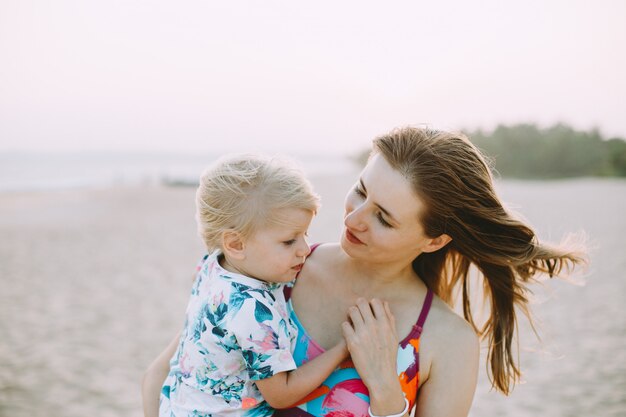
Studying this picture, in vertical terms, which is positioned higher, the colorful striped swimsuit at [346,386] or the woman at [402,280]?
the woman at [402,280]

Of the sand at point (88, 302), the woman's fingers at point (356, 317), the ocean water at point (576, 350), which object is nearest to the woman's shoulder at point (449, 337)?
the woman's fingers at point (356, 317)

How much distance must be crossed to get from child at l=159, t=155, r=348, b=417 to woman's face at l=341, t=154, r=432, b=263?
8.1 inches

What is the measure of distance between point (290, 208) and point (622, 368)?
20.0 ft

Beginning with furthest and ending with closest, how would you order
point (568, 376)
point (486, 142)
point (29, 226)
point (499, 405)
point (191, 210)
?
point (486, 142) < point (191, 210) < point (29, 226) < point (568, 376) < point (499, 405)

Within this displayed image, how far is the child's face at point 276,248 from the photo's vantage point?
207 cm

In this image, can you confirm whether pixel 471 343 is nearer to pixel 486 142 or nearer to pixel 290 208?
pixel 290 208

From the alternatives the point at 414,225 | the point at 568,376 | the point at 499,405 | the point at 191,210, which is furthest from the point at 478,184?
the point at 191,210

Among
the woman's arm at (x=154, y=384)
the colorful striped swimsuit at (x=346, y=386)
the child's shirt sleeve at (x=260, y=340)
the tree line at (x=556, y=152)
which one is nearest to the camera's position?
the child's shirt sleeve at (x=260, y=340)

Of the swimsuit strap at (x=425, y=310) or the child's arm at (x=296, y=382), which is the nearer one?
the child's arm at (x=296, y=382)

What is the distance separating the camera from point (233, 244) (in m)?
2.11

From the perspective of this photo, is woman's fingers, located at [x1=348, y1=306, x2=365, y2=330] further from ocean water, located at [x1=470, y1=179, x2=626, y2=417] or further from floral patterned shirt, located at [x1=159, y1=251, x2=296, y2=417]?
ocean water, located at [x1=470, y1=179, x2=626, y2=417]

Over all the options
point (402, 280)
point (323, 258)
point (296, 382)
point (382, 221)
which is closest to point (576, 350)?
point (402, 280)

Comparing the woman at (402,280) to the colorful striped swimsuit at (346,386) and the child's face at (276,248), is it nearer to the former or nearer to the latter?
the colorful striped swimsuit at (346,386)

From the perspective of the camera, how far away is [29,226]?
1655cm
